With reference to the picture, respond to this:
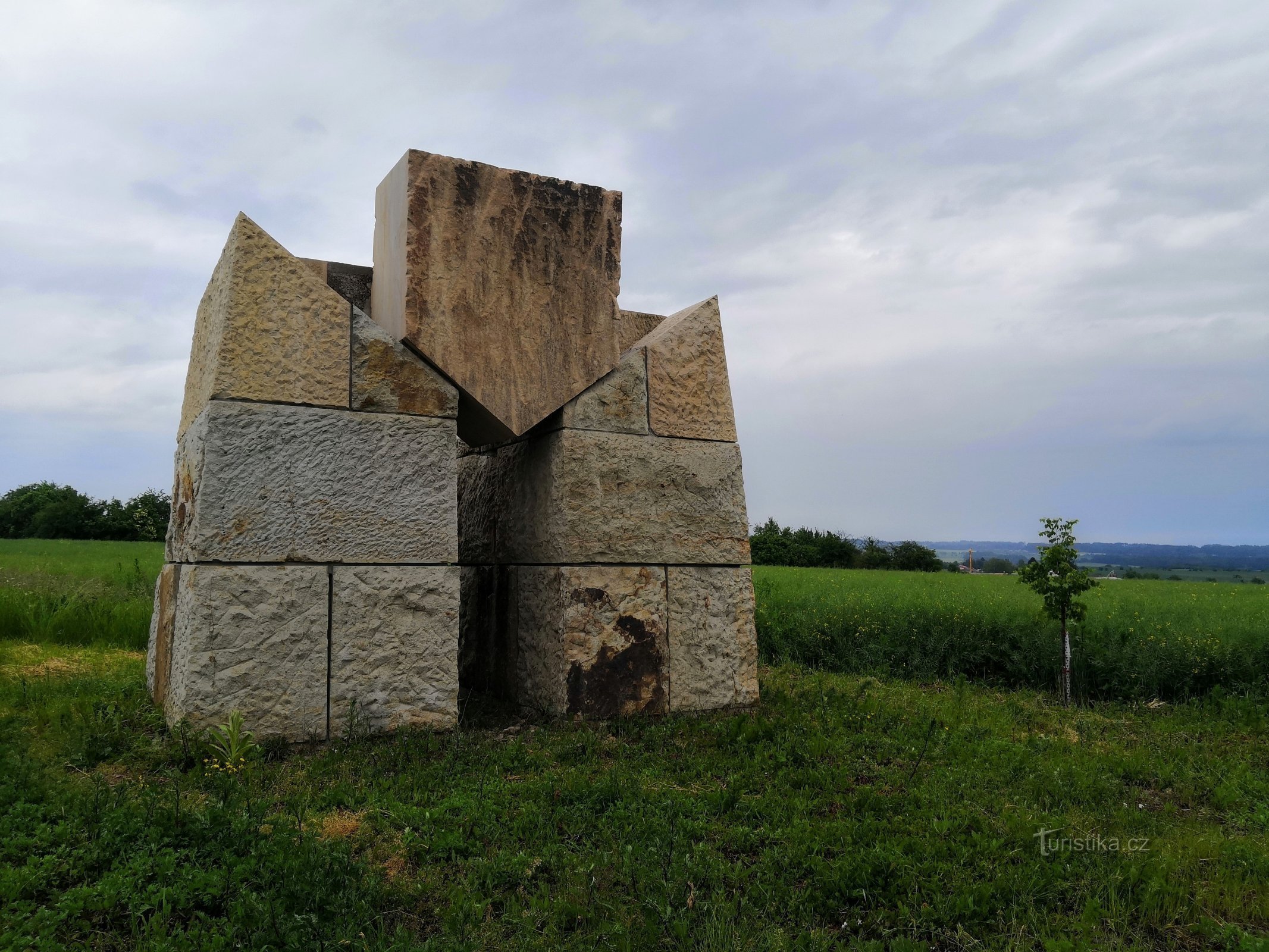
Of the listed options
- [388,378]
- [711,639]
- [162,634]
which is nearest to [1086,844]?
[711,639]

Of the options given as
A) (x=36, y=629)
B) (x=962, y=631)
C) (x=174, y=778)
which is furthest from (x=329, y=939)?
(x=962, y=631)

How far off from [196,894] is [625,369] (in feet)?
12.1

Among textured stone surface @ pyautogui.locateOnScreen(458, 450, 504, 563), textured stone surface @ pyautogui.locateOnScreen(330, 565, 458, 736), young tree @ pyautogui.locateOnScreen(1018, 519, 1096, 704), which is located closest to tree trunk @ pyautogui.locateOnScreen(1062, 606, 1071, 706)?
young tree @ pyautogui.locateOnScreen(1018, 519, 1096, 704)

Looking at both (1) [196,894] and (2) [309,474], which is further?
(2) [309,474]

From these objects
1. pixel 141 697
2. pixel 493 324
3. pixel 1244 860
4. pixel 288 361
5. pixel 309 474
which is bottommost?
pixel 1244 860

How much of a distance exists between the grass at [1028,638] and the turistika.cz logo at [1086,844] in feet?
14.9

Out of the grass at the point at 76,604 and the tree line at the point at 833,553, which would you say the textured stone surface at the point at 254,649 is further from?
the tree line at the point at 833,553

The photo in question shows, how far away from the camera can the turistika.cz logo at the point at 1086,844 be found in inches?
136

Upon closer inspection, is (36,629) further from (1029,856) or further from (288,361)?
(1029,856)

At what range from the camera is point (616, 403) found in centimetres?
550


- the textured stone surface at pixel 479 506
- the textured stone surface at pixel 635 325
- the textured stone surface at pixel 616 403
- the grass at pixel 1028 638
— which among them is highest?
the textured stone surface at pixel 635 325

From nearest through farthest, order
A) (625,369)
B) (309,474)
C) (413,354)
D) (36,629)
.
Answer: (309,474) < (413,354) < (625,369) < (36,629)

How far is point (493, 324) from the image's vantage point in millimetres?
5188

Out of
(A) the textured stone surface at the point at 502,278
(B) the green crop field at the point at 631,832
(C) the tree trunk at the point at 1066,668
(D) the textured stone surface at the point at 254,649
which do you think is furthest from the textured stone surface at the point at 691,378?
(C) the tree trunk at the point at 1066,668
